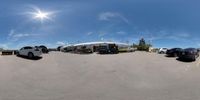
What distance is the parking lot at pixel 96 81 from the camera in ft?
62.7

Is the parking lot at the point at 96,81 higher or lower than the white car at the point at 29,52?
lower

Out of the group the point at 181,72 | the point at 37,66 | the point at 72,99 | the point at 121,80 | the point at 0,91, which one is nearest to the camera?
the point at 72,99

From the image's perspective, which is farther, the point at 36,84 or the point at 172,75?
the point at 172,75

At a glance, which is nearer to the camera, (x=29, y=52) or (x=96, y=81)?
(x=96, y=81)

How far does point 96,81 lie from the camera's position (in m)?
25.2

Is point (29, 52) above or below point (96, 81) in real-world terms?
above

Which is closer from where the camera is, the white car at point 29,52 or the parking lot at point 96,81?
the parking lot at point 96,81

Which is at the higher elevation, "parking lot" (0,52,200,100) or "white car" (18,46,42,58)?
"white car" (18,46,42,58)

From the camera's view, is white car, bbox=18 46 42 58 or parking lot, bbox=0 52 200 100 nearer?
parking lot, bbox=0 52 200 100

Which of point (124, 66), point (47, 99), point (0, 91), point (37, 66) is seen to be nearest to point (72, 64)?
point (37, 66)

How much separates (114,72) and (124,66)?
A: 4252mm

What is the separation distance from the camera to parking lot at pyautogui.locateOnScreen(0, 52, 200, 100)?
62.7ft

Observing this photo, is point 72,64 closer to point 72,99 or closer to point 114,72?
point 114,72

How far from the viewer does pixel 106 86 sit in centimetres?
2306
